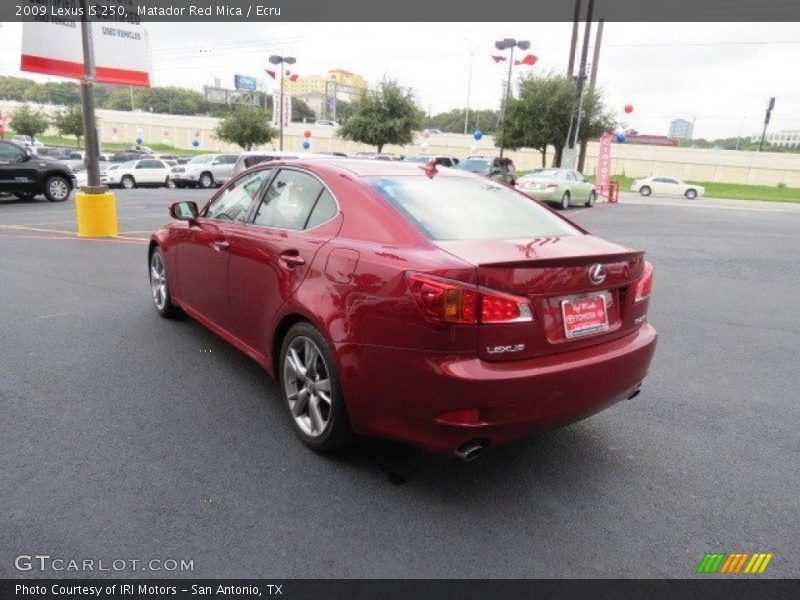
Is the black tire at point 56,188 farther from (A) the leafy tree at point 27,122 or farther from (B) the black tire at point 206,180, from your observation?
(A) the leafy tree at point 27,122

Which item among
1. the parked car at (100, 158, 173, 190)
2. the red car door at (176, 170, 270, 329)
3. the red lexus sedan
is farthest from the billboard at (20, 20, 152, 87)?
the parked car at (100, 158, 173, 190)

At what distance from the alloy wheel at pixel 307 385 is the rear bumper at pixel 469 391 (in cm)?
29

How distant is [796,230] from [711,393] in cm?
1626

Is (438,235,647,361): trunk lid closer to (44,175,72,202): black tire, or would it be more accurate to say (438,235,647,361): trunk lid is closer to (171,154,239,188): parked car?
(44,175,72,202): black tire

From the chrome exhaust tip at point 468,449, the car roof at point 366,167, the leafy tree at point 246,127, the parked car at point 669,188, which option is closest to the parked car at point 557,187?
the car roof at point 366,167

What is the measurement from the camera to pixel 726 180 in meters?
56.9

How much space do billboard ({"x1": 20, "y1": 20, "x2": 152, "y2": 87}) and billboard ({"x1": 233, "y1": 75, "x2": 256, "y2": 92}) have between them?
246 feet

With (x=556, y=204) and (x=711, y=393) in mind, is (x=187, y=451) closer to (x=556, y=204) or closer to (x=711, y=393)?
(x=711, y=393)

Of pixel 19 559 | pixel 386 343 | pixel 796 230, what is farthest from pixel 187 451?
pixel 796 230

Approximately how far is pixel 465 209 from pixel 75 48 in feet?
33.7

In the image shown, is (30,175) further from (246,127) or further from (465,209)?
(246,127)

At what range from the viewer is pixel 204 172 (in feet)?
91.0

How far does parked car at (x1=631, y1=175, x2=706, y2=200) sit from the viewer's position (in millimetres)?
35625

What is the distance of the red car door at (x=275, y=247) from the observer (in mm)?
3205
